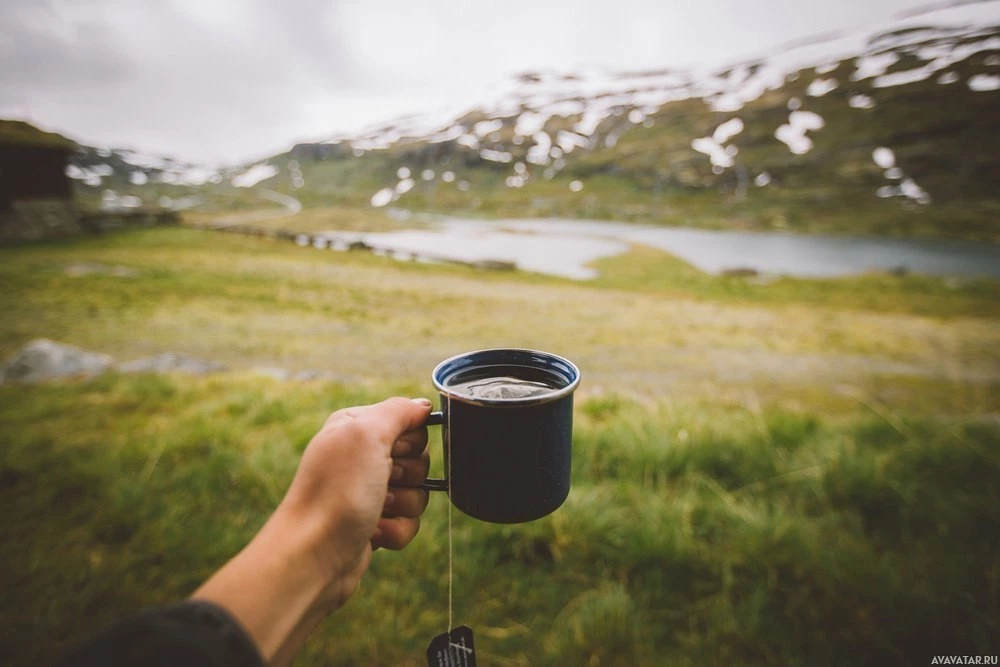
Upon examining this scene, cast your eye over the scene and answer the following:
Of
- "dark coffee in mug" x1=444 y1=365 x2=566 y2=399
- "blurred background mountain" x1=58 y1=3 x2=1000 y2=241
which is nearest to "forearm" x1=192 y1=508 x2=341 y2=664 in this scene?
"dark coffee in mug" x1=444 y1=365 x2=566 y2=399

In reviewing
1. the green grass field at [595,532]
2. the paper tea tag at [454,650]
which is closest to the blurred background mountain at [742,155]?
the green grass field at [595,532]

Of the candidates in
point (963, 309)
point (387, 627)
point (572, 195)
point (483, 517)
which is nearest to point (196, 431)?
point (387, 627)

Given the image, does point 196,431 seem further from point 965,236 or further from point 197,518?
point 965,236

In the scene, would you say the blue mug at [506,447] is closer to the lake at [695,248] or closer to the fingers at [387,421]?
the fingers at [387,421]

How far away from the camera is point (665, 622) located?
6.73 feet

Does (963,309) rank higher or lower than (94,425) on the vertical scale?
lower

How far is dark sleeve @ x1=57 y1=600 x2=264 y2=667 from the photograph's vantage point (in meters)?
0.62

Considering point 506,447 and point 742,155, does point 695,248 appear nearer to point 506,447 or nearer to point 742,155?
point 506,447

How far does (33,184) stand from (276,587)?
28.5m

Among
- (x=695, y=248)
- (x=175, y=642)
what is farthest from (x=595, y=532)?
(x=695, y=248)

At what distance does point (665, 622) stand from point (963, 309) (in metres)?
23.2

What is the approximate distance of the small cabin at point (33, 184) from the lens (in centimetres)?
1895

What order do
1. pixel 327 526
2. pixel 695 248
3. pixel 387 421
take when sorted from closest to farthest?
1. pixel 327 526
2. pixel 387 421
3. pixel 695 248

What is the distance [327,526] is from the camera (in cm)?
106
